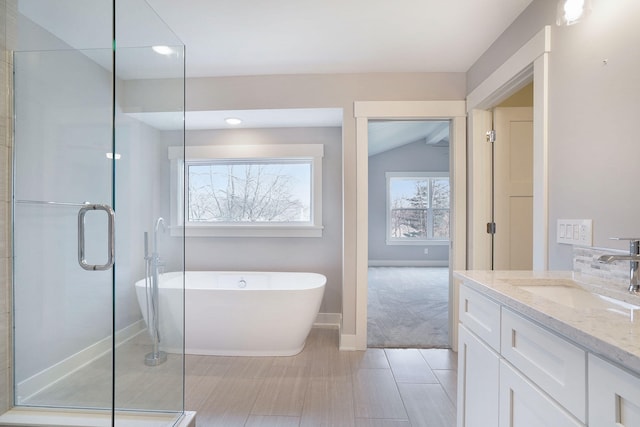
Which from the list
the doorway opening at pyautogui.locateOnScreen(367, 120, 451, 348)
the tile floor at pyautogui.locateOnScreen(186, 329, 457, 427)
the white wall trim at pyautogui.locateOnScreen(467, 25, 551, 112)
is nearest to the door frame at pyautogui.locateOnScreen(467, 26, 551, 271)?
the white wall trim at pyautogui.locateOnScreen(467, 25, 551, 112)

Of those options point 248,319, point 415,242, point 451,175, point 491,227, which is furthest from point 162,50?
point 415,242

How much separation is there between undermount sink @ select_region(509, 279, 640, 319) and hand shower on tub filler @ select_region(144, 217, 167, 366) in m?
1.81

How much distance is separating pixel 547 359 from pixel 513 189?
1788 mm

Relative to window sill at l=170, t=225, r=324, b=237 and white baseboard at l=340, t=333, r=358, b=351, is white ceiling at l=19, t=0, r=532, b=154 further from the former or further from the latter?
white baseboard at l=340, t=333, r=358, b=351

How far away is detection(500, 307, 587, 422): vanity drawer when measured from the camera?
696 millimetres

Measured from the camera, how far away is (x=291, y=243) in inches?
126

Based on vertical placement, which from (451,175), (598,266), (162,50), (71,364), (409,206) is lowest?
(71,364)

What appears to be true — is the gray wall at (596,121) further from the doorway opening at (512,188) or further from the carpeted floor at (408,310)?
→ the carpeted floor at (408,310)

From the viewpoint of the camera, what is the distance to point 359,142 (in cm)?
251

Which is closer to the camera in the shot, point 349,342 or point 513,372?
point 513,372

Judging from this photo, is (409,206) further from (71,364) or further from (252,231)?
(71,364)

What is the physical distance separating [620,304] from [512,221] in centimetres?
137

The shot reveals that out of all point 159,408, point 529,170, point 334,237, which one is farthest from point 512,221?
point 159,408

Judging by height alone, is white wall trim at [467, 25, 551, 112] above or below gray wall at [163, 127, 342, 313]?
above
